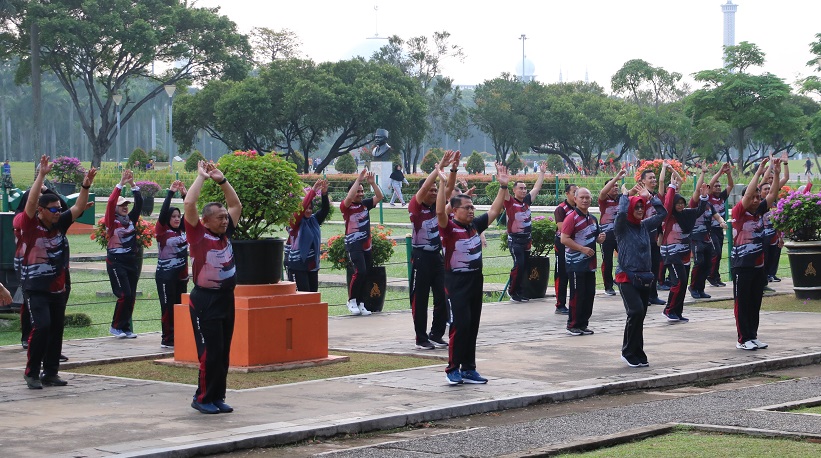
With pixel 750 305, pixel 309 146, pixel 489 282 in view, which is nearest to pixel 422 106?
pixel 309 146

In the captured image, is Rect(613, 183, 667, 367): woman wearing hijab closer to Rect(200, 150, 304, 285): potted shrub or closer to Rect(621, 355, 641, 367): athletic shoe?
Rect(621, 355, 641, 367): athletic shoe

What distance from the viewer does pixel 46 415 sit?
9227mm

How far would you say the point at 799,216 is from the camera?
17938 mm

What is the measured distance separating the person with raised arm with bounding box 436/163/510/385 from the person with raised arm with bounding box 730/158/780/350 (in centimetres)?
350

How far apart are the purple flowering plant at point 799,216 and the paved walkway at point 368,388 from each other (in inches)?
93.3

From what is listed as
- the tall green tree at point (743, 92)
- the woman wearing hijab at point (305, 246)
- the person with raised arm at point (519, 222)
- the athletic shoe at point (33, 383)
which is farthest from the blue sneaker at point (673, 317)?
the tall green tree at point (743, 92)

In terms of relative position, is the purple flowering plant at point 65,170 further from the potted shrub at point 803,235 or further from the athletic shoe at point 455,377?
the athletic shoe at point 455,377

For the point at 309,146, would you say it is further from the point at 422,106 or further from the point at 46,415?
the point at 46,415

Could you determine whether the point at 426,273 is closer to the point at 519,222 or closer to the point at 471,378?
the point at 471,378

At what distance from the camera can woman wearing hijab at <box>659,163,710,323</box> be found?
1577cm

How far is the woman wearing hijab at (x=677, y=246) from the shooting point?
1577 cm

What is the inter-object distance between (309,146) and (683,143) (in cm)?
1998

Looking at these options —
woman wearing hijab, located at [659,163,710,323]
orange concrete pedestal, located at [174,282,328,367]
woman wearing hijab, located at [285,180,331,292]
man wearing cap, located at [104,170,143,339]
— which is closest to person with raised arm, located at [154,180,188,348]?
man wearing cap, located at [104,170,143,339]

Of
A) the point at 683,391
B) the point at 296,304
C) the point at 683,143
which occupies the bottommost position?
the point at 683,391
